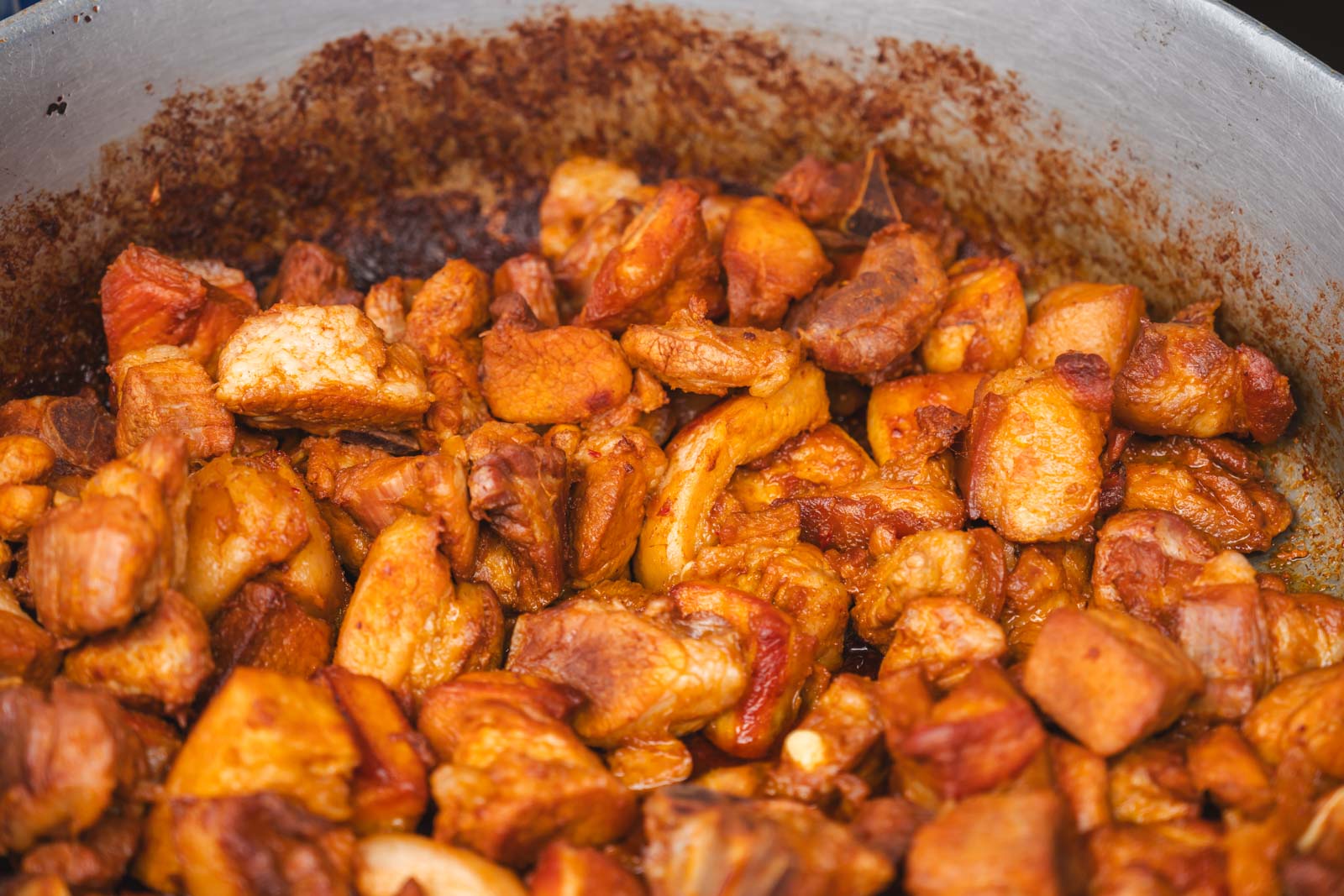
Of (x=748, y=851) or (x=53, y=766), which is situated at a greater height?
(x=748, y=851)

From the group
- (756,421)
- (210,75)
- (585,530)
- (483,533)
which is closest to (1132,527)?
(756,421)

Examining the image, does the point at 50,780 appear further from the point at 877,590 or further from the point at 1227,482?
the point at 1227,482

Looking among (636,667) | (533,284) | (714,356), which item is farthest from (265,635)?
(533,284)

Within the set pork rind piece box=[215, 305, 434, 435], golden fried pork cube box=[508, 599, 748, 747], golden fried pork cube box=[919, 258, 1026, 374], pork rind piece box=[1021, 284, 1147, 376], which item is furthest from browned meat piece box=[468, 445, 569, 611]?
pork rind piece box=[1021, 284, 1147, 376]

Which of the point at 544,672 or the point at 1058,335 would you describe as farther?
the point at 1058,335

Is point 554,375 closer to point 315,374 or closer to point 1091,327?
point 315,374

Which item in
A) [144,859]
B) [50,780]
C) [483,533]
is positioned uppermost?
[483,533]

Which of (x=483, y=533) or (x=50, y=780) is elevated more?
(x=483, y=533)
